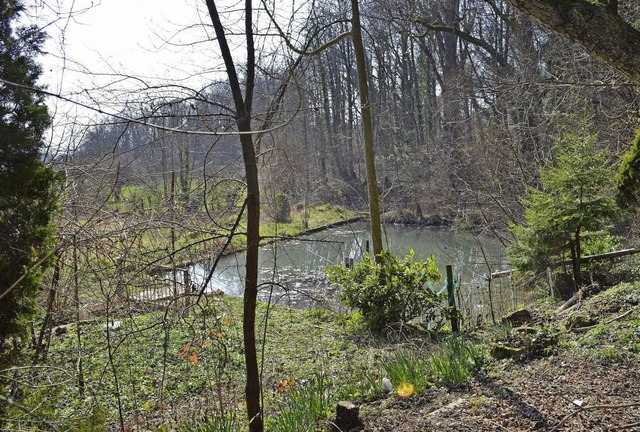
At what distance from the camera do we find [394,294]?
817 cm

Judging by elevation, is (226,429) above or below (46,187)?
below

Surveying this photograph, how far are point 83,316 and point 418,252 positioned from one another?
457 inches

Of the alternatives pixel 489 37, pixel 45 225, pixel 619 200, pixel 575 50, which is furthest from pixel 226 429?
pixel 489 37

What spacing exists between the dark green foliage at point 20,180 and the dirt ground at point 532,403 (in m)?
2.71

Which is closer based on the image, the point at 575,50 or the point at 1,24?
the point at 1,24

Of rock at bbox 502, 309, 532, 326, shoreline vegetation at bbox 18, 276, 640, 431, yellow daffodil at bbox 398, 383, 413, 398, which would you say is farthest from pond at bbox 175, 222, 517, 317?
yellow daffodil at bbox 398, 383, 413, 398

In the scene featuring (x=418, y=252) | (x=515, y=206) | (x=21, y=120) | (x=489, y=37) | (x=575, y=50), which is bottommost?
(x=418, y=252)

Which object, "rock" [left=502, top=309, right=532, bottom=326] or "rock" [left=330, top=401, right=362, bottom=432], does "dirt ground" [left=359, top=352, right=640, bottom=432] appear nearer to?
"rock" [left=330, top=401, right=362, bottom=432]

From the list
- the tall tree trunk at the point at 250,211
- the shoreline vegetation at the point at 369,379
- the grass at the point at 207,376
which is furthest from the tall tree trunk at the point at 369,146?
the tall tree trunk at the point at 250,211

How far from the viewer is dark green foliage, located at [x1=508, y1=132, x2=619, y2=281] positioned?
792cm

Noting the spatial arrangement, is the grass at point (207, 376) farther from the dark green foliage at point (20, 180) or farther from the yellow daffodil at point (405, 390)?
the dark green foliage at point (20, 180)

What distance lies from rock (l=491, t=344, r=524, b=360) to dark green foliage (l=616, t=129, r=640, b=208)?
2250 mm

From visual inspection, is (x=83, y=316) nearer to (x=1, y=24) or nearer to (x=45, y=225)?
(x=45, y=225)

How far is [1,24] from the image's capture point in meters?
4.08
